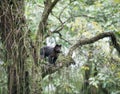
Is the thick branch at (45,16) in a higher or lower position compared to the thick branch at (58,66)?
higher

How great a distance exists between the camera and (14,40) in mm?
2887

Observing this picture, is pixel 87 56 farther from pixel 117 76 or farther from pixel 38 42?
pixel 38 42

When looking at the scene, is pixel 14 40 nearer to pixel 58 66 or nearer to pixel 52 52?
pixel 58 66

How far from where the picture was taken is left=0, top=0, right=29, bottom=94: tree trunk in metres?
2.89

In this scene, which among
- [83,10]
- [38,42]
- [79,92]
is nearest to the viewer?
[38,42]

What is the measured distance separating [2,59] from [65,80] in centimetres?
65

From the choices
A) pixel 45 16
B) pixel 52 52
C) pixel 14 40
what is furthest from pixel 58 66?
pixel 52 52

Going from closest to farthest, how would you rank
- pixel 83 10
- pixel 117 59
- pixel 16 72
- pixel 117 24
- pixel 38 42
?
pixel 16 72, pixel 38 42, pixel 117 59, pixel 117 24, pixel 83 10

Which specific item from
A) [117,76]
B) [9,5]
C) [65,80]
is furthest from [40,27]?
[117,76]

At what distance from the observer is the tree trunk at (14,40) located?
2.89 meters

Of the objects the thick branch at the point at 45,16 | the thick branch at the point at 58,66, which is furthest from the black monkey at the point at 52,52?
the thick branch at the point at 45,16

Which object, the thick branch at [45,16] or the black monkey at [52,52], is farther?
the black monkey at [52,52]

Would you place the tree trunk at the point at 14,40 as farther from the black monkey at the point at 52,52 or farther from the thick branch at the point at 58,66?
the black monkey at the point at 52,52

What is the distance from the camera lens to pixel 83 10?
215 inches
